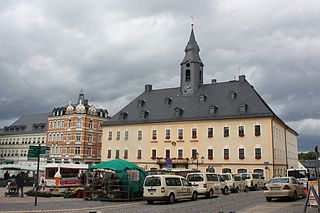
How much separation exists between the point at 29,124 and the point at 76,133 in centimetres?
2320

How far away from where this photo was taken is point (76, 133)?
246 ft

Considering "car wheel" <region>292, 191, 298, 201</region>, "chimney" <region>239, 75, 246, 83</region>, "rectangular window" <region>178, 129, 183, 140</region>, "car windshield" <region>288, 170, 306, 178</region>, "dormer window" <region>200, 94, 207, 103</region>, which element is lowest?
"car wheel" <region>292, 191, 298, 201</region>

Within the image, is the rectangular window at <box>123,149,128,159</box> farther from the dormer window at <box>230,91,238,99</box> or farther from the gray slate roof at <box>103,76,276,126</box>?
the dormer window at <box>230,91,238,99</box>

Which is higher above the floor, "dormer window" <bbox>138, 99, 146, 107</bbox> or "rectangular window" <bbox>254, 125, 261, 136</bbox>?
"dormer window" <bbox>138, 99, 146, 107</bbox>

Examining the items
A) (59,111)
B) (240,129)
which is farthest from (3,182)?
(59,111)

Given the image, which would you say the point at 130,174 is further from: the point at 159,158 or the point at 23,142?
the point at 23,142

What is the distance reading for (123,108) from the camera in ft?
218

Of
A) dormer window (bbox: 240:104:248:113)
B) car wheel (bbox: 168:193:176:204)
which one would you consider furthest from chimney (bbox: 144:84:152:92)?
car wheel (bbox: 168:193:176:204)

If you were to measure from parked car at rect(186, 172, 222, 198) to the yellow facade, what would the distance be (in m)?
19.8

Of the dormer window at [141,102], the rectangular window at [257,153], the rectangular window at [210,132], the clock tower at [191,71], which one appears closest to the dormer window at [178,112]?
the clock tower at [191,71]

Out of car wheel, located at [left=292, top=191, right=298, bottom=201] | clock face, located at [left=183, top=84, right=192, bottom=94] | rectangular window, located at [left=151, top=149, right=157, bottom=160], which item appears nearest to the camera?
car wheel, located at [left=292, top=191, right=298, bottom=201]

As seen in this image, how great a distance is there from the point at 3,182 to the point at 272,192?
1292 inches

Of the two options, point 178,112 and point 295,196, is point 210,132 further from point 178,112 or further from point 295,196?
point 295,196

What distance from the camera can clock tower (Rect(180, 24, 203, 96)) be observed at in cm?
6056
